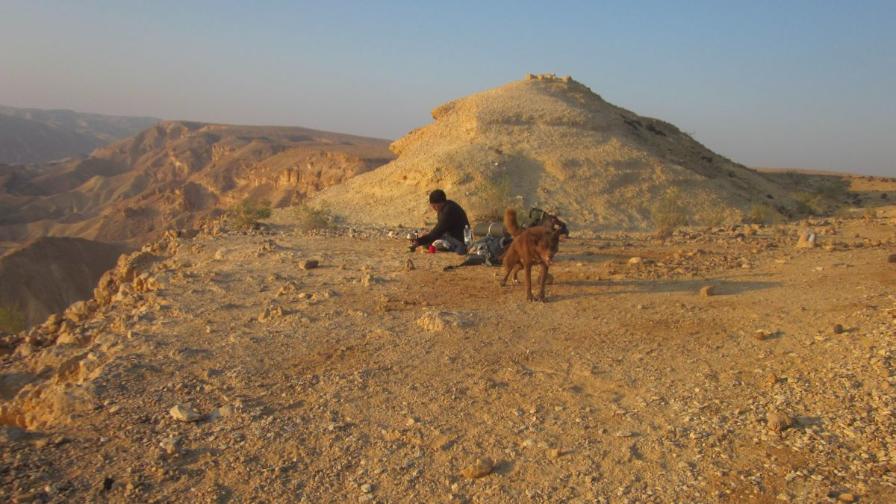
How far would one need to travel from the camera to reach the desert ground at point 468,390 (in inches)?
132

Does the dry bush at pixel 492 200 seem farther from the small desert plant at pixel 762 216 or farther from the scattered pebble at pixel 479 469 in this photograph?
the scattered pebble at pixel 479 469

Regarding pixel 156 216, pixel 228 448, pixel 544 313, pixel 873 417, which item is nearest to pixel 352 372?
pixel 228 448

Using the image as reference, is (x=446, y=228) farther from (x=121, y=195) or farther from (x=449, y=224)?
(x=121, y=195)

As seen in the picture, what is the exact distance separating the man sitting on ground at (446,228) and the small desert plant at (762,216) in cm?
855

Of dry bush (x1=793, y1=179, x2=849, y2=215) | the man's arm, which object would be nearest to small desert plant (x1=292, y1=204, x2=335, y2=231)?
the man's arm

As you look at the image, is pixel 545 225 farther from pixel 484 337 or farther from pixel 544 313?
pixel 484 337

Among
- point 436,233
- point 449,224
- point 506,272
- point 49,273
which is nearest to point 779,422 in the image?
point 506,272

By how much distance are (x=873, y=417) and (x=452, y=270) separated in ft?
16.7

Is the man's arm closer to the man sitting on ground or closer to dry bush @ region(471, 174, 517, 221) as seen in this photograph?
the man sitting on ground

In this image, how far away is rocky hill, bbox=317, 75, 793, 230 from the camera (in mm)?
14266

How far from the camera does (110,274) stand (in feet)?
36.1

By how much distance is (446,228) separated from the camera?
911 centimetres

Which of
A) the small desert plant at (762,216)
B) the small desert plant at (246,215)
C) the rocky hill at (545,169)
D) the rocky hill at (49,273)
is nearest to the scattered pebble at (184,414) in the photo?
the small desert plant at (246,215)

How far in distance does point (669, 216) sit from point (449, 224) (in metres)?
5.43
